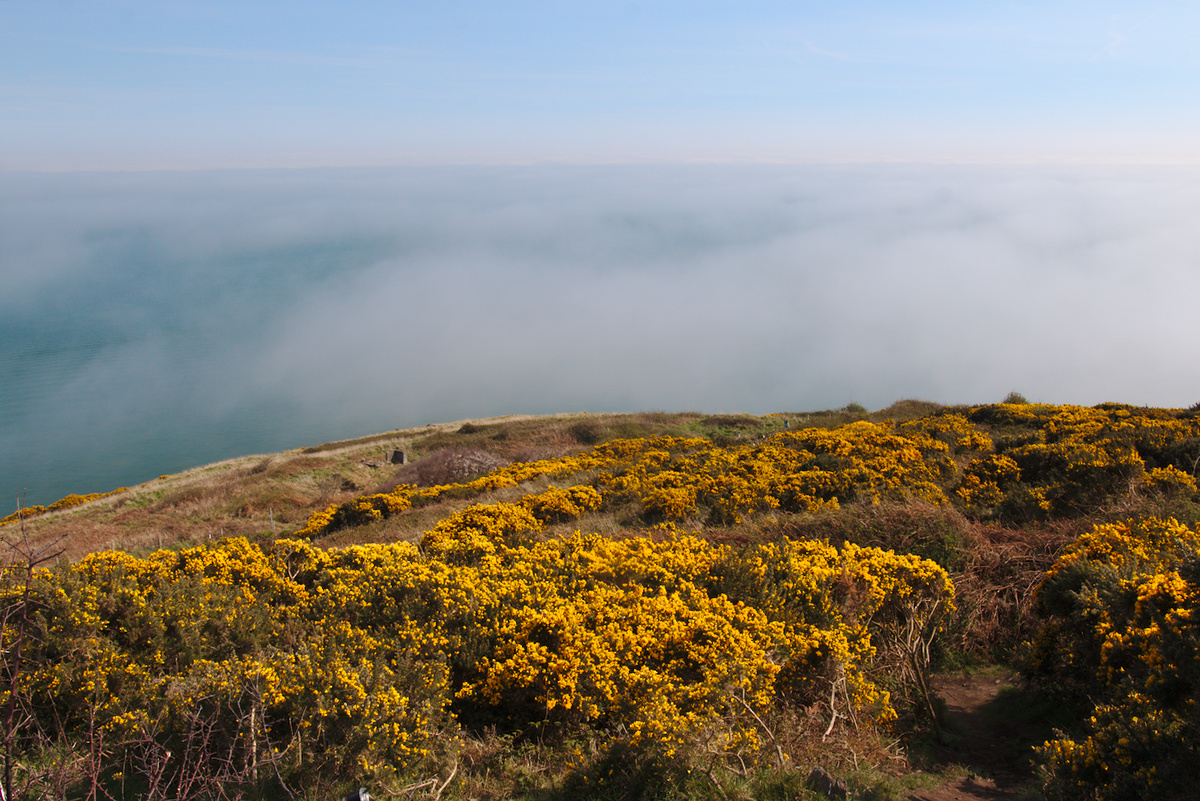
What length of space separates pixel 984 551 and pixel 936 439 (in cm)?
855

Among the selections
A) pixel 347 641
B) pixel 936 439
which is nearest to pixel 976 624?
pixel 347 641

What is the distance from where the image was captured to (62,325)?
192 metres

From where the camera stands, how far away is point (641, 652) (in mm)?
6684

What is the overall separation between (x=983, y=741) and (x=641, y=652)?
3189mm

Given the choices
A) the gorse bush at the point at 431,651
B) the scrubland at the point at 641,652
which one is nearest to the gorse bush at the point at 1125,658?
the scrubland at the point at 641,652

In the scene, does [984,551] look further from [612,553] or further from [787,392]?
[787,392]

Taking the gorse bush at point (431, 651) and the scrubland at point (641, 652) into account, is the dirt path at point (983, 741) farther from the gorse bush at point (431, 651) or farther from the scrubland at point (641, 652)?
the gorse bush at point (431, 651)

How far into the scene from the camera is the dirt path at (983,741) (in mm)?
5230

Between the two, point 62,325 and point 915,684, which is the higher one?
point 915,684

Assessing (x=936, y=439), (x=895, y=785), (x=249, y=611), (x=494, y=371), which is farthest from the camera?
(x=494, y=371)

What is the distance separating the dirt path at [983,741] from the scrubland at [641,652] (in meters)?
0.11

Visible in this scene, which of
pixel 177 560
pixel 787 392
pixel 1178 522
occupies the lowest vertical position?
pixel 787 392

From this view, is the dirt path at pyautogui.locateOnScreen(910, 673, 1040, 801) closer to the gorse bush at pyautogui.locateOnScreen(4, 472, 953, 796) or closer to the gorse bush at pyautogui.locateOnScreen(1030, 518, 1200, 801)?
the gorse bush at pyautogui.locateOnScreen(1030, 518, 1200, 801)

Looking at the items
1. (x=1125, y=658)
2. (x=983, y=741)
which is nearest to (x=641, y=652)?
(x=983, y=741)
